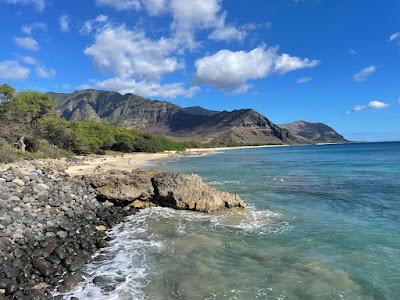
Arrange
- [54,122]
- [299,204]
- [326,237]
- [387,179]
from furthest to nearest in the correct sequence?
[54,122] < [387,179] < [299,204] < [326,237]

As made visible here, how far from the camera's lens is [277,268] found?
1409 centimetres

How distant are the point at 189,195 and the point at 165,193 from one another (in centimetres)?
166

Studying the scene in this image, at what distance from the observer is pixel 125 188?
24953 mm

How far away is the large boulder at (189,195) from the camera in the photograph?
24016 mm

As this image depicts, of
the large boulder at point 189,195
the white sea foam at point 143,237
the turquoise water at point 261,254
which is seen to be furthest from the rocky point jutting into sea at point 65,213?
the turquoise water at point 261,254

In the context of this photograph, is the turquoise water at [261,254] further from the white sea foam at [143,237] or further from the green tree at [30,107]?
the green tree at [30,107]

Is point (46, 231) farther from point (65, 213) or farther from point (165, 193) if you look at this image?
point (165, 193)

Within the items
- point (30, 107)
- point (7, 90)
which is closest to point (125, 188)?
point (7, 90)

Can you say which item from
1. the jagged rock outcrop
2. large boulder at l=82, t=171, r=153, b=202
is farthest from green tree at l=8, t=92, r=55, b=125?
the jagged rock outcrop

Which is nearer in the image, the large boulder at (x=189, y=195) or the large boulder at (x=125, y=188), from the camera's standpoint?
the large boulder at (x=189, y=195)

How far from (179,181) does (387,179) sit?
2718cm

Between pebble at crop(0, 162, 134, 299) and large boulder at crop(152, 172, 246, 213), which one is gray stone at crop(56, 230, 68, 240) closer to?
pebble at crop(0, 162, 134, 299)

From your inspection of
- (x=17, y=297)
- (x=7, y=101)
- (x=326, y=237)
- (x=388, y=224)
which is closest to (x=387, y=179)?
(x=388, y=224)

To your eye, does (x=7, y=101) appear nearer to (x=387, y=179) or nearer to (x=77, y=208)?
(x=77, y=208)
